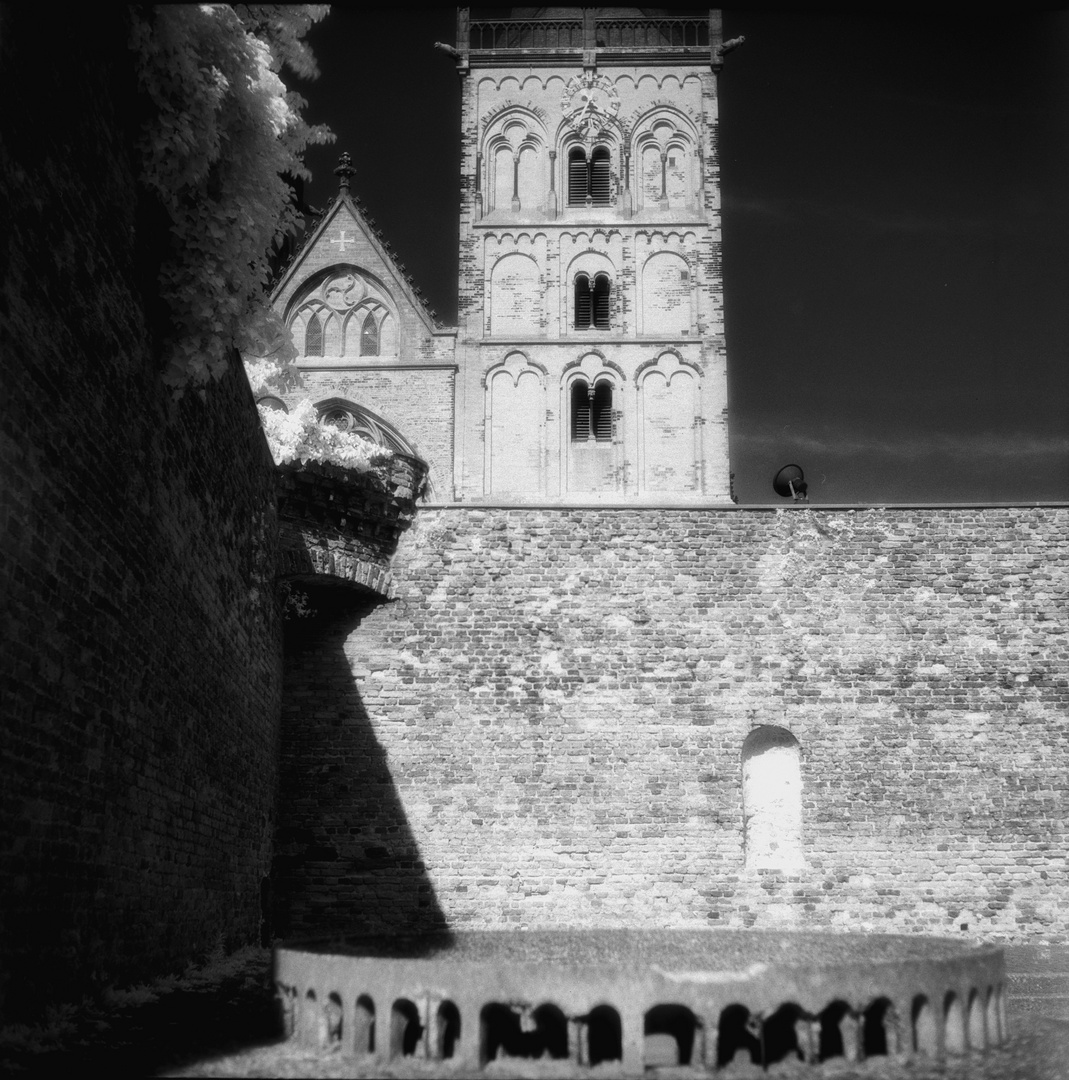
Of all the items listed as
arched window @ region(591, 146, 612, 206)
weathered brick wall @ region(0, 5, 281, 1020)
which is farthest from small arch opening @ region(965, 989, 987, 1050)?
arched window @ region(591, 146, 612, 206)

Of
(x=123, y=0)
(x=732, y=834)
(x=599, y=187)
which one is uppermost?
(x=599, y=187)

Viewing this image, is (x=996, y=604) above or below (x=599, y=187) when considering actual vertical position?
below

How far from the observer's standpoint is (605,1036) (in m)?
5.85

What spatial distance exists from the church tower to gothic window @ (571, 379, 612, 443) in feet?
0.13

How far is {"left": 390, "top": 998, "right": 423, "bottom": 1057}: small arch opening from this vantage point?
571 cm

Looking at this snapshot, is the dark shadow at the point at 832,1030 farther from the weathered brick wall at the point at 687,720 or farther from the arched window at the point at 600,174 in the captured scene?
the arched window at the point at 600,174

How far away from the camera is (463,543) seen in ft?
48.9

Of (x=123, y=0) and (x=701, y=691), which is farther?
(x=701, y=691)

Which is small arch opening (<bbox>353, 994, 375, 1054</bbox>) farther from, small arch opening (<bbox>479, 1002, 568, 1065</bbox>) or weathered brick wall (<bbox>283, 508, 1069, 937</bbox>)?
weathered brick wall (<bbox>283, 508, 1069, 937</bbox>)

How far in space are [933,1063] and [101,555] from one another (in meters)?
4.98

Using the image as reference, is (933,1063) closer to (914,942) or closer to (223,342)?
(914,942)

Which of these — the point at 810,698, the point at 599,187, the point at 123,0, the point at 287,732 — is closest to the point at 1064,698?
the point at 810,698

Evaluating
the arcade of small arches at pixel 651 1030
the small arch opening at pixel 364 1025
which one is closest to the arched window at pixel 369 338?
the arcade of small arches at pixel 651 1030

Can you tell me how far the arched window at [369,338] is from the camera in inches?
1184
